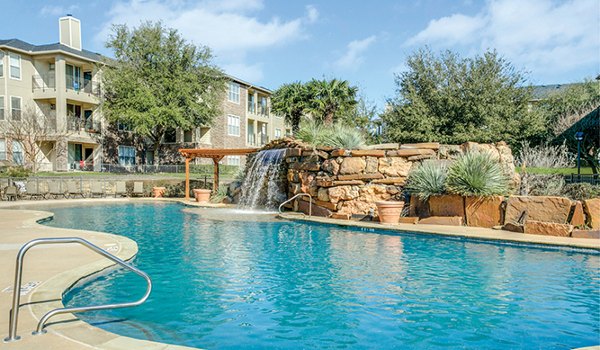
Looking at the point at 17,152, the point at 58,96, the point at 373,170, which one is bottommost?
the point at 373,170

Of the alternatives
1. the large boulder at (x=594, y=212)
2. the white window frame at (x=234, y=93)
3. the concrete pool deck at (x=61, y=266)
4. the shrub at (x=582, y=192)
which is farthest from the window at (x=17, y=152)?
the large boulder at (x=594, y=212)

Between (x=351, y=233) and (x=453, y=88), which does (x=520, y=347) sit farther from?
(x=453, y=88)

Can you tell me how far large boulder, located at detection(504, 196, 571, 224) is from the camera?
10.4 meters

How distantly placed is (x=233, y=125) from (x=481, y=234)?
117 ft

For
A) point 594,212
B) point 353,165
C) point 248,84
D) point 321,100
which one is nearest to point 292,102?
point 321,100

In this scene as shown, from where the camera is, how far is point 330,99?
32.8 metres

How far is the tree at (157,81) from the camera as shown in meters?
32.7

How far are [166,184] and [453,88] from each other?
18077mm

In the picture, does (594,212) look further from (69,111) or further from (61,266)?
(69,111)

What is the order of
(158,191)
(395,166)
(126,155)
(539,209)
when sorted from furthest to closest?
(126,155) → (158,191) → (395,166) → (539,209)

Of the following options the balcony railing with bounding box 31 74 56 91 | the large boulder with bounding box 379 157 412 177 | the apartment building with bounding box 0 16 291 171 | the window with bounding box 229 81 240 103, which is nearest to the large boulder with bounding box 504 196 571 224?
the large boulder with bounding box 379 157 412 177

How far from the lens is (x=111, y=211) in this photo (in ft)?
55.3

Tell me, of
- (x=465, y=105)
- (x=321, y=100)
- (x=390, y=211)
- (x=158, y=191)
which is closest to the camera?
(x=390, y=211)

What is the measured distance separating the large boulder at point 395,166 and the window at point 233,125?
30976 mm
